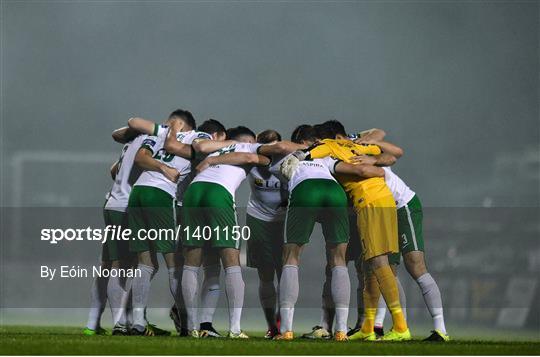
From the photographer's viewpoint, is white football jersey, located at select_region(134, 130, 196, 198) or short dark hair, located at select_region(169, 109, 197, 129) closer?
white football jersey, located at select_region(134, 130, 196, 198)

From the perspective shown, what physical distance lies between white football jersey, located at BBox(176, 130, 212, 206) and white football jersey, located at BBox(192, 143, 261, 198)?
41cm

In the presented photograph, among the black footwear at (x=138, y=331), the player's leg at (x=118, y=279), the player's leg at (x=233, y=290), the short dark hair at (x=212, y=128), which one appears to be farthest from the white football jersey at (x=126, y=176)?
the player's leg at (x=233, y=290)

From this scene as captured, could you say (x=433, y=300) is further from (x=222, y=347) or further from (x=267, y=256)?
(x=222, y=347)

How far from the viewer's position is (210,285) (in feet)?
32.7

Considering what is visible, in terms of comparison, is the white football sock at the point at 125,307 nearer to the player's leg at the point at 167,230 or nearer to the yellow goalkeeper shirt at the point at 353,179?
the player's leg at the point at 167,230

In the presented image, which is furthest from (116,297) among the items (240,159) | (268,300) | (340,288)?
(340,288)

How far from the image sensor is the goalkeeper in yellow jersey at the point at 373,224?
942cm

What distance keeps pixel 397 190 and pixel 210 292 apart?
2212 mm

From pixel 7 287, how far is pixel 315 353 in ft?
33.8

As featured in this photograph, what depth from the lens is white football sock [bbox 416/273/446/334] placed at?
378 inches

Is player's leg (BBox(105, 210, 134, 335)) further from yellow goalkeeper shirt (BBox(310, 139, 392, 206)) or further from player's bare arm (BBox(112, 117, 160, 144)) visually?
yellow goalkeeper shirt (BBox(310, 139, 392, 206))

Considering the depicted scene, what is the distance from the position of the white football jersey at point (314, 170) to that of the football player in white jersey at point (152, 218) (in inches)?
53.2

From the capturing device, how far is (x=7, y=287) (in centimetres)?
1697

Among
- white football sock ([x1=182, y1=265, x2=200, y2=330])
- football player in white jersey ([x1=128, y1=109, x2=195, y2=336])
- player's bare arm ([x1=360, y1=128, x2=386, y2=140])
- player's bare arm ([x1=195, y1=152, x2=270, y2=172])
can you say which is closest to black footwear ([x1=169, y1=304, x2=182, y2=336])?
football player in white jersey ([x1=128, y1=109, x2=195, y2=336])
